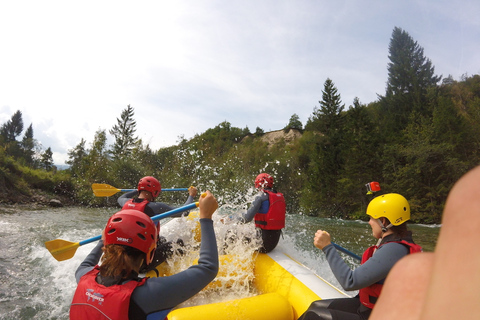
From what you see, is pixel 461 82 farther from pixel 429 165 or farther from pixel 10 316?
pixel 10 316

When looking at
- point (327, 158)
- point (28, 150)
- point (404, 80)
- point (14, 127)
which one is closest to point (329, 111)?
point (327, 158)

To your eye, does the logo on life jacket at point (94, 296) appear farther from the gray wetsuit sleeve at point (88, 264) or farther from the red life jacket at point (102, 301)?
the gray wetsuit sleeve at point (88, 264)

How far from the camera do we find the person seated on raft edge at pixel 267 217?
482 cm

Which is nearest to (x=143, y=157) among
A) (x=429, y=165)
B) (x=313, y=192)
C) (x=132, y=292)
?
(x=313, y=192)

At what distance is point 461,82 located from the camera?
38.8 m

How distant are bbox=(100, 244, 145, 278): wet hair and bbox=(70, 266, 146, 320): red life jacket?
66mm

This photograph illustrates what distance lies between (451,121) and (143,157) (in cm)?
3998

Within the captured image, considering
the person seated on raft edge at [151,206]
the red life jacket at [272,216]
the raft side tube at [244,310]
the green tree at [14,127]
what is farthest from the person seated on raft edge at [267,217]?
the green tree at [14,127]

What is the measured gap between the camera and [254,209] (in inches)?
194

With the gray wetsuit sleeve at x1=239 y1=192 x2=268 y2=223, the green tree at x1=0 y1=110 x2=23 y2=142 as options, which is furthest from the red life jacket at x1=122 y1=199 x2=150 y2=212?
the green tree at x1=0 y1=110 x2=23 y2=142

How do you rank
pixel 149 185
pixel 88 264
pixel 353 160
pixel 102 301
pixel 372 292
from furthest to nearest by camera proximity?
pixel 353 160 → pixel 149 185 → pixel 372 292 → pixel 88 264 → pixel 102 301

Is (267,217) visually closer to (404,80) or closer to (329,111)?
(329,111)

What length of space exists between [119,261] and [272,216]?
3468mm

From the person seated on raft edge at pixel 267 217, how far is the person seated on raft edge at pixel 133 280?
3072mm
